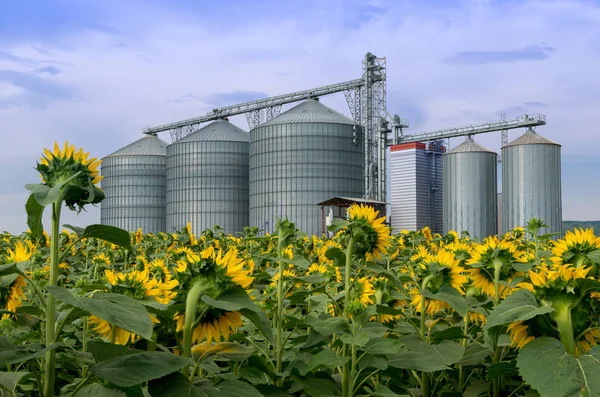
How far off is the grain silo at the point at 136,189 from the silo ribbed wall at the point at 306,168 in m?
16.3

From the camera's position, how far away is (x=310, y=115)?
177ft

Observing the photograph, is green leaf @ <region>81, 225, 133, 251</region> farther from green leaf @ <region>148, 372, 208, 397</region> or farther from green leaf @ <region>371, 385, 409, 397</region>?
green leaf @ <region>371, 385, 409, 397</region>

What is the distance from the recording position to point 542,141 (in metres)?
46.4

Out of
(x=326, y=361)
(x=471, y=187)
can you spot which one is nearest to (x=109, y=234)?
(x=326, y=361)

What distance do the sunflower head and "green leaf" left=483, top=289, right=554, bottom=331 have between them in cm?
114

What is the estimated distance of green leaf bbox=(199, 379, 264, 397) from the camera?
1.56m

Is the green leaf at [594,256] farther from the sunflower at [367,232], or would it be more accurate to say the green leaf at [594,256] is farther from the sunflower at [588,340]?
the sunflower at [367,232]

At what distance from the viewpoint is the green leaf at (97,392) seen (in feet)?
5.07

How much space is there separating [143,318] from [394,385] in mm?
1417

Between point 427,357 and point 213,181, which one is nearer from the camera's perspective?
point 427,357

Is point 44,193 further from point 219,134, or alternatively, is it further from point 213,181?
point 219,134

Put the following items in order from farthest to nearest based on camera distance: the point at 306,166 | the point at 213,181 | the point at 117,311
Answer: the point at 213,181 < the point at 306,166 < the point at 117,311

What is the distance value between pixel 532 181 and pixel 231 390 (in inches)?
1888

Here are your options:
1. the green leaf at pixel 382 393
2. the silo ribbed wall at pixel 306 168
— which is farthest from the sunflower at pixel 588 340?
the silo ribbed wall at pixel 306 168
